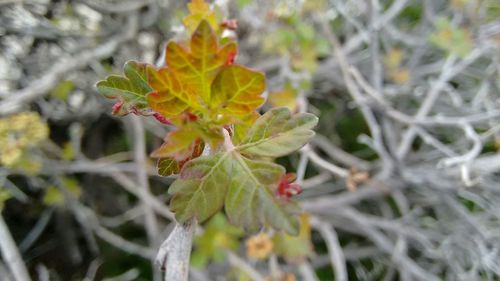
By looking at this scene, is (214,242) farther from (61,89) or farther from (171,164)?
(171,164)

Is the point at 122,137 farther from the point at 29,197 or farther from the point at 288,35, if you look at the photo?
the point at 288,35

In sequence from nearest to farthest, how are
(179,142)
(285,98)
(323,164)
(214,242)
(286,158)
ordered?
(179,142)
(323,164)
(285,98)
(214,242)
(286,158)

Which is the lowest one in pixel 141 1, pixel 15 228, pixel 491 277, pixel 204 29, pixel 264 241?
pixel 491 277

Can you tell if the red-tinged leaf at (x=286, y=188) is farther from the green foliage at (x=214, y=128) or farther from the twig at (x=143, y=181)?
the twig at (x=143, y=181)

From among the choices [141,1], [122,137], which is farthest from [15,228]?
[141,1]

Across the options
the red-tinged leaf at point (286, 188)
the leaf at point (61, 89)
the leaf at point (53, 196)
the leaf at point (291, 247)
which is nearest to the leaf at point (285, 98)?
the leaf at point (291, 247)

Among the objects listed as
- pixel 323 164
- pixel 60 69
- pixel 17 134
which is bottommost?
pixel 323 164

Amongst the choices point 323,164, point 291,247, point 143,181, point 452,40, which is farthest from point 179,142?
point 452,40
